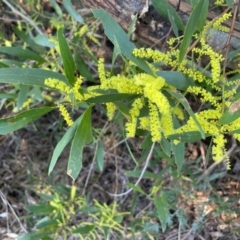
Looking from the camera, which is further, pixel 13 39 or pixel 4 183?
pixel 4 183

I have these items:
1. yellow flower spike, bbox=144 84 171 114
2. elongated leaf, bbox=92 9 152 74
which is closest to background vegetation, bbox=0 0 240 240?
elongated leaf, bbox=92 9 152 74

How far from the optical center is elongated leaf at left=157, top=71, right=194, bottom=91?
Answer: 94 cm

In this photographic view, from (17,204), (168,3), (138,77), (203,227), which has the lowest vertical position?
(17,204)

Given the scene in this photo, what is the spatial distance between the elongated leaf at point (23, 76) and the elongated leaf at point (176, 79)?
0.96 ft

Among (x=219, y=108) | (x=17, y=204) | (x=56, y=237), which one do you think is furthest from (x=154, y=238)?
(x=219, y=108)

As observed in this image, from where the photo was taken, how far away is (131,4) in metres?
1.20

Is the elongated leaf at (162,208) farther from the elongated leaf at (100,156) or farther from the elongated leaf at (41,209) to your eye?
the elongated leaf at (41,209)

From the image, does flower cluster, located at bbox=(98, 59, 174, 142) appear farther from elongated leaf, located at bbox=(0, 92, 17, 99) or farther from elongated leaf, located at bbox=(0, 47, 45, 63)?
elongated leaf, located at bbox=(0, 92, 17, 99)

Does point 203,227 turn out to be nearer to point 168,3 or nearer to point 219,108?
point 219,108

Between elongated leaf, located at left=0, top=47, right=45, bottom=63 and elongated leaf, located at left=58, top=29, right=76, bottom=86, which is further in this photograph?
elongated leaf, located at left=0, top=47, right=45, bottom=63

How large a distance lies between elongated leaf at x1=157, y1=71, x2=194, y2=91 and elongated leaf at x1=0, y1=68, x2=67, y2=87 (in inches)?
11.5

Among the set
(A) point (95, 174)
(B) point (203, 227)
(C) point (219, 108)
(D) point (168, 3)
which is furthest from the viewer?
(A) point (95, 174)

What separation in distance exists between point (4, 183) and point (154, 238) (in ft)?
2.59

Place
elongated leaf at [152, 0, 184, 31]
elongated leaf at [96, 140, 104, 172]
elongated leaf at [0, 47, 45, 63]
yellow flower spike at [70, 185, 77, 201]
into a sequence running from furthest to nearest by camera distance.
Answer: yellow flower spike at [70, 185, 77, 201] → elongated leaf at [96, 140, 104, 172] → elongated leaf at [0, 47, 45, 63] → elongated leaf at [152, 0, 184, 31]
